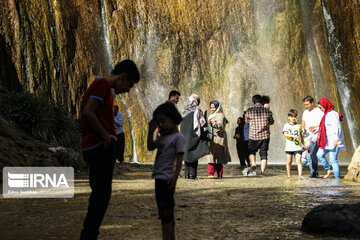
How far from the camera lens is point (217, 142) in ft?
37.1

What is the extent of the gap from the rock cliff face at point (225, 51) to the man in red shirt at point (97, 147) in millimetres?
18362

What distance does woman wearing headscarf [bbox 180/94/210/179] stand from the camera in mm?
10398

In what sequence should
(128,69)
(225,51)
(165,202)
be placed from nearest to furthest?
(165,202), (128,69), (225,51)

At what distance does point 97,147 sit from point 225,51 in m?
22.9

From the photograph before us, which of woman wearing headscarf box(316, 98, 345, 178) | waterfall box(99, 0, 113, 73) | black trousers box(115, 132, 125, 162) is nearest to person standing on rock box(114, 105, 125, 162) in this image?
black trousers box(115, 132, 125, 162)

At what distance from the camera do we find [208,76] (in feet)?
84.0

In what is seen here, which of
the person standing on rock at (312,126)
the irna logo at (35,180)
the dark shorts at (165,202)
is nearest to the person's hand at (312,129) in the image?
the person standing on rock at (312,126)

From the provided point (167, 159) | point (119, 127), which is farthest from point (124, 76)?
point (119, 127)

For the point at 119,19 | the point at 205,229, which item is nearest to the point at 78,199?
the point at 205,229

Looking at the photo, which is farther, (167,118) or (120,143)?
(120,143)

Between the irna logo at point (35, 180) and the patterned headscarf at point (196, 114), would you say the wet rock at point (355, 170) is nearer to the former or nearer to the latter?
the patterned headscarf at point (196, 114)

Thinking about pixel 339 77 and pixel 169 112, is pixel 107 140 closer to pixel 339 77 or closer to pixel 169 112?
pixel 169 112

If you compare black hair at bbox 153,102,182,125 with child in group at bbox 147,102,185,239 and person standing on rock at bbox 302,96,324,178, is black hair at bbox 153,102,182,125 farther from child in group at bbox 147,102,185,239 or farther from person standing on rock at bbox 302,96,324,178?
person standing on rock at bbox 302,96,324,178

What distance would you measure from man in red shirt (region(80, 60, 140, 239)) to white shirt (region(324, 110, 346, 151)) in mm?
7528
